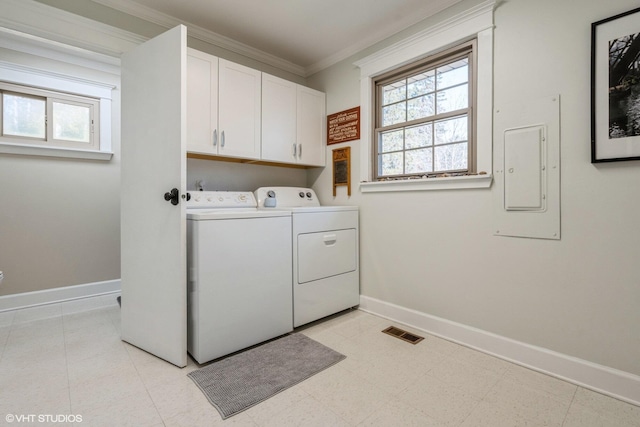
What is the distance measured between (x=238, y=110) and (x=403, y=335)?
2296 mm

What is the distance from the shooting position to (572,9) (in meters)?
1.68

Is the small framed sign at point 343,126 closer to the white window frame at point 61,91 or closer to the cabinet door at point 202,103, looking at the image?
the cabinet door at point 202,103

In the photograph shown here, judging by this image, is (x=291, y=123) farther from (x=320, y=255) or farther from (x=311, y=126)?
(x=320, y=255)

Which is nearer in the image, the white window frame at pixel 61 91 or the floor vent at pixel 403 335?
the floor vent at pixel 403 335

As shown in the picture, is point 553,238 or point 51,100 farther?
point 51,100

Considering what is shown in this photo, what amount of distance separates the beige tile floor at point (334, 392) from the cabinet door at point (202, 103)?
1.58 metres

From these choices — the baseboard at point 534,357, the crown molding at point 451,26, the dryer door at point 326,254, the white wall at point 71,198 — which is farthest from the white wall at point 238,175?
the baseboard at point 534,357

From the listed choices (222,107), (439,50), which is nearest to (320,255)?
(222,107)

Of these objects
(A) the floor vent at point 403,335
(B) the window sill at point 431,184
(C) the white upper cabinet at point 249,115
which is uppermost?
(C) the white upper cabinet at point 249,115

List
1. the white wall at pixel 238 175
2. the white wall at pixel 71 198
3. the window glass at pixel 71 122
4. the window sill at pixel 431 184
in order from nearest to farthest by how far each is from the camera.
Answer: the window sill at pixel 431 184 → the white wall at pixel 238 175 → the white wall at pixel 71 198 → the window glass at pixel 71 122

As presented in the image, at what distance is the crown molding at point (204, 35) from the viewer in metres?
2.23

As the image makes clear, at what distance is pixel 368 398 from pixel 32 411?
1.66m

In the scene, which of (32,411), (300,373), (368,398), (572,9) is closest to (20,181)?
(32,411)

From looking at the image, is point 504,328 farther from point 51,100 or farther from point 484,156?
point 51,100
